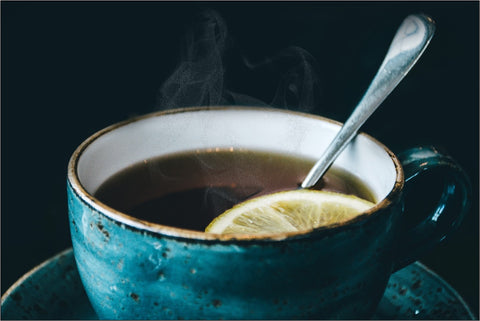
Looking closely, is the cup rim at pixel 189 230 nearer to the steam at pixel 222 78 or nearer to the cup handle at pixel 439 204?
the cup handle at pixel 439 204

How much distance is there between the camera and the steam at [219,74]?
0.77 m

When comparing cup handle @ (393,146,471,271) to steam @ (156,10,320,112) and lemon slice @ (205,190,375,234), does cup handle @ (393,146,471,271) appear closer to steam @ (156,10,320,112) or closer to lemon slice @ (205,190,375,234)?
lemon slice @ (205,190,375,234)

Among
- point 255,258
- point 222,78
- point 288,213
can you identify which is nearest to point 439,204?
point 288,213

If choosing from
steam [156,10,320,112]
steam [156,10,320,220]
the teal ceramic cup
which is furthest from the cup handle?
steam [156,10,320,112]

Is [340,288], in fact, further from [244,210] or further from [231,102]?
[231,102]

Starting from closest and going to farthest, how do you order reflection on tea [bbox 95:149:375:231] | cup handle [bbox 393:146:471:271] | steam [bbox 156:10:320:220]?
cup handle [bbox 393:146:471:271], reflection on tea [bbox 95:149:375:231], steam [bbox 156:10:320:220]

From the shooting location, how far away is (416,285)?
2.02ft

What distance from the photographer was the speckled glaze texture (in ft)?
1.20

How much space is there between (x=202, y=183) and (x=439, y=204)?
0.31 meters

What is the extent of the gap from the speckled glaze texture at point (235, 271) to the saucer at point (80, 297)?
0.19m

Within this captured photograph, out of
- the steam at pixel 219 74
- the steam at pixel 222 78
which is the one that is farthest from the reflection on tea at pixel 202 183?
the steam at pixel 219 74

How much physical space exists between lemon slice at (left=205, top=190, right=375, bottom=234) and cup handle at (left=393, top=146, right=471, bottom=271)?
6cm

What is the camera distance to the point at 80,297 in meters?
0.61

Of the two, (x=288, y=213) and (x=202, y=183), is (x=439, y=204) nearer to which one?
(x=288, y=213)
